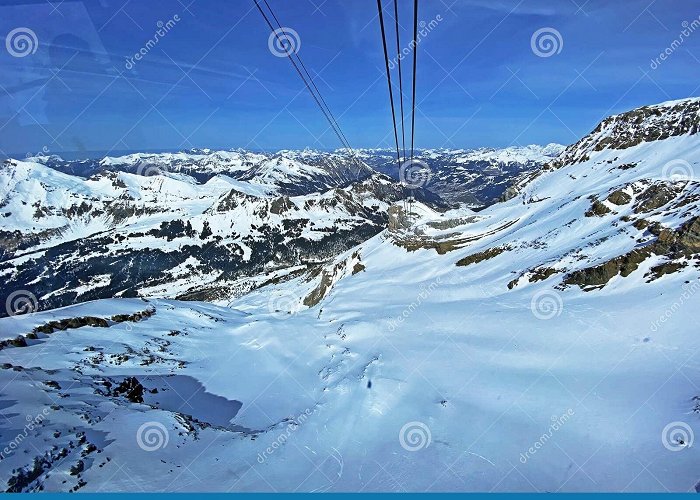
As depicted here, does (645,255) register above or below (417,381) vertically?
above

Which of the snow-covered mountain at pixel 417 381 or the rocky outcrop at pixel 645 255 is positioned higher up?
the rocky outcrop at pixel 645 255

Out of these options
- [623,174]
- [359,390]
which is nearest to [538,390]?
[359,390]

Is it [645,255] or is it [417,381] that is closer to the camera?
[417,381]

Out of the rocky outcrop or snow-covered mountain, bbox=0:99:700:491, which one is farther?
the rocky outcrop

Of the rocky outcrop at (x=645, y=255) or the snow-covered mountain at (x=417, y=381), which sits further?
the rocky outcrop at (x=645, y=255)

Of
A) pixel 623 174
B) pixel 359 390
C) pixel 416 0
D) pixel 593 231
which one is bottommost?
pixel 359 390

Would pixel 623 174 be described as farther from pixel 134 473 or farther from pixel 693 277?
pixel 134 473

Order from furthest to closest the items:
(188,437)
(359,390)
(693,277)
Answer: (693,277) < (359,390) < (188,437)

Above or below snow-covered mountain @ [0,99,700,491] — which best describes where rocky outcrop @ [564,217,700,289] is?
above
